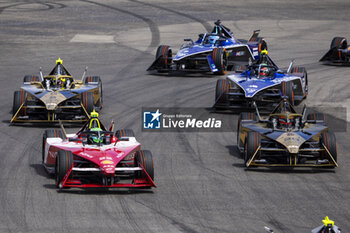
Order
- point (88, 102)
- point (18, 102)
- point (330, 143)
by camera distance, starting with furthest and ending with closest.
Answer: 1. point (88, 102)
2. point (18, 102)
3. point (330, 143)

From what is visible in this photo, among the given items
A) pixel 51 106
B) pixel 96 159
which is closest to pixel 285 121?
pixel 96 159

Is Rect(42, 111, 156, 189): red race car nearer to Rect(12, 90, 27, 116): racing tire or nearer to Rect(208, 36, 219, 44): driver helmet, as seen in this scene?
Rect(12, 90, 27, 116): racing tire

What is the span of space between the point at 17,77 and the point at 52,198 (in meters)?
18.6

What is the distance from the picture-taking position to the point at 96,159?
17109 millimetres

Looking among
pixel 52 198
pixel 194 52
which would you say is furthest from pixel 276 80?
pixel 52 198

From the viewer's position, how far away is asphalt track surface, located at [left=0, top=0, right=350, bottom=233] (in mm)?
15203

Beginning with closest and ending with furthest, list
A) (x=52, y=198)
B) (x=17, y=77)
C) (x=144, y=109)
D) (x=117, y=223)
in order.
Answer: (x=117, y=223) → (x=52, y=198) → (x=144, y=109) → (x=17, y=77)

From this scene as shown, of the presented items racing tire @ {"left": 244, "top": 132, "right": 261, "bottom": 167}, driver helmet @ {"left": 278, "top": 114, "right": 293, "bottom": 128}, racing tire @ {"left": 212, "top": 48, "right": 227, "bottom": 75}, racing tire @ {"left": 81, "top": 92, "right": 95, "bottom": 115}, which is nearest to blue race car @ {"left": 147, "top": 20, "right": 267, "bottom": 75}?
racing tire @ {"left": 212, "top": 48, "right": 227, "bottom": 75}

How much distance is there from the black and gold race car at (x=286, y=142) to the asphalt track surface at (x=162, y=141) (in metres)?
0.38

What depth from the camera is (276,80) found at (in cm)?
2777

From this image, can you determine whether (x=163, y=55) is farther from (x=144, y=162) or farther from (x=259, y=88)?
(x=144, y=162)

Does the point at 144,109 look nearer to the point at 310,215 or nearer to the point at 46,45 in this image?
the point at 310,215

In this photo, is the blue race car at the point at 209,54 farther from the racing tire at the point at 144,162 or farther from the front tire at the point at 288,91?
the racing tire at the point at 144,162

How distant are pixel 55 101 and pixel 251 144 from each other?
7.88m
